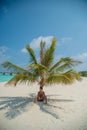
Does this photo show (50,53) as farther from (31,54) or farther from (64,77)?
(64,77)

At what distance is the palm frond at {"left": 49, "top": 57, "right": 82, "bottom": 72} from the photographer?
470 cm

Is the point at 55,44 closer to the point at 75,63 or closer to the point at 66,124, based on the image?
the point at 75,63

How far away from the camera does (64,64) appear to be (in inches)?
191

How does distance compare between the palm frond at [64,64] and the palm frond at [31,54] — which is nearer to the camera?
the palm frond at [64,64]

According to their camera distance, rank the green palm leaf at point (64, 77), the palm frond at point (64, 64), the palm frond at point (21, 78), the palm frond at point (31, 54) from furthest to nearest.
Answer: the palm frond at point (31, 54) → the palm frond at point (64, 64) → the palm frond at point (21, 78) → the green palm leaf at point (64, 77)

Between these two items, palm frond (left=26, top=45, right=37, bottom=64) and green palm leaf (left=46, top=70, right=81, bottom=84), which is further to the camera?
palm frond (left=26, top=45, right=37, bottom=64)

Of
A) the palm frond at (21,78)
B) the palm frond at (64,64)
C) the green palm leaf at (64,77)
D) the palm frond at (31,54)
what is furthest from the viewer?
the palm frond at (31,54)

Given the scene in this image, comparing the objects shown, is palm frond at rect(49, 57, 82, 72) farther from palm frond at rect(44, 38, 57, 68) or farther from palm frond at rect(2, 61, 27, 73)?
palm frond at rect(2, 61, 27, 73)

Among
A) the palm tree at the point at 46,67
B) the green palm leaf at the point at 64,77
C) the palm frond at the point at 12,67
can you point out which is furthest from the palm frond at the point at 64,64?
the palm frond at the point at 12,67

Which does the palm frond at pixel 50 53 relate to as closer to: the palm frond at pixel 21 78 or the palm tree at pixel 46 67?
the palm tree at pixel 46 67

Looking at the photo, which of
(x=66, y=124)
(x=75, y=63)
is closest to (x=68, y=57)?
(x=75, y=63)

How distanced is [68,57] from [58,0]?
2.28 m

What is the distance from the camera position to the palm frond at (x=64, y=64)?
185 inches

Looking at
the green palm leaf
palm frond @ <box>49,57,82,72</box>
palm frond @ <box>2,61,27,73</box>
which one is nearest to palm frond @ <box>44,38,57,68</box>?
palm frond @ <box>49,57,82,72</box>
